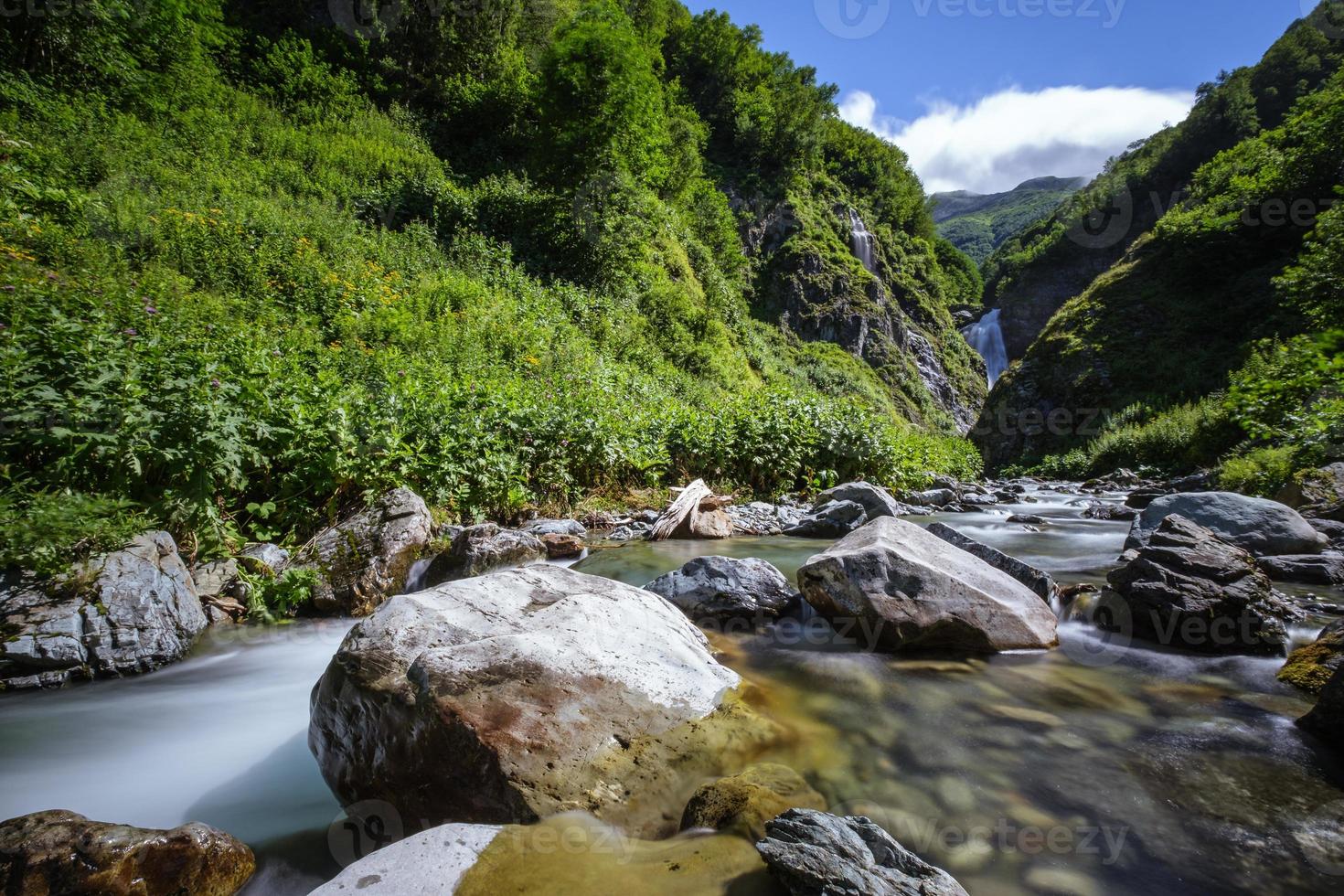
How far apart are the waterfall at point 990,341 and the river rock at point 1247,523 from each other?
55.1 metres

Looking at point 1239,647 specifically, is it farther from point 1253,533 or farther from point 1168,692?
point 1253,533

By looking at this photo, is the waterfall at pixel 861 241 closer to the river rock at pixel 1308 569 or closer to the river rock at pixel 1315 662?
the river rock at pixel 1308 569

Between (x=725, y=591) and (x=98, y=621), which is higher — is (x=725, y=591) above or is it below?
below

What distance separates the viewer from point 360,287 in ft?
34.4

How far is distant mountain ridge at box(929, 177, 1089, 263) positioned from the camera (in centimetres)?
13050

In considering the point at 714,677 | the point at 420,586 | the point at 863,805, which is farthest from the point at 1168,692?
the point at 420,586

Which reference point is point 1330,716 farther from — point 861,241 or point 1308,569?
point 861,241

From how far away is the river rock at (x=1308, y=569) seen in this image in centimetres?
501

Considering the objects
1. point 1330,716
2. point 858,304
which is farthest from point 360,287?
point 858,304

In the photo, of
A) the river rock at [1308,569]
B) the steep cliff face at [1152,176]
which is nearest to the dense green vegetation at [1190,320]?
the steep cliff face at [1152,176]

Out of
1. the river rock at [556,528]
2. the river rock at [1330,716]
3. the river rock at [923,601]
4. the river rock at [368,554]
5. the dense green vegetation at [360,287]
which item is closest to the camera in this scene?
the river rock at [1330,716]

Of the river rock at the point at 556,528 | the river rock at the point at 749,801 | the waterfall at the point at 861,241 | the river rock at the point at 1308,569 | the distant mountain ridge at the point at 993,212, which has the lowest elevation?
Answer: the river rock at the point at 1308,569

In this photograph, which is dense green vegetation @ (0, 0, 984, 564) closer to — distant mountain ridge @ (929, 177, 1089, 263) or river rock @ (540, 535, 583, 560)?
river rock @ (540, 535, 583, 560)

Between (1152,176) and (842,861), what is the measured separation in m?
66.6
